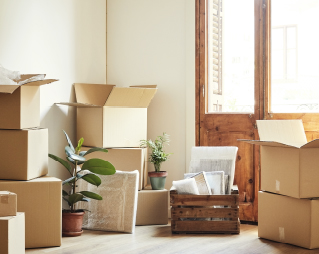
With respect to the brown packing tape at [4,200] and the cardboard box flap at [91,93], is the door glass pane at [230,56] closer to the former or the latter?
the cardboard box flap at [91,93]

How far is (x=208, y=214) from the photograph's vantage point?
3402mm

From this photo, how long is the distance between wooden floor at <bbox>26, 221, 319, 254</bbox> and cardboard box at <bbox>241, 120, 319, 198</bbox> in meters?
0.38

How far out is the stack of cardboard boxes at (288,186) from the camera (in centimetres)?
297

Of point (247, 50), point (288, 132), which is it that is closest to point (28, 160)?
point (288, 132)

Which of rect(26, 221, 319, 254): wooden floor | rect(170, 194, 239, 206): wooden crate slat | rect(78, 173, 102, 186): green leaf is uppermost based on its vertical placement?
rect(78, 173, 102, 186): green leaf

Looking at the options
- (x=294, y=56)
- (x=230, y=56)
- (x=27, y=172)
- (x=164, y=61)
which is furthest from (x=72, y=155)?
(x=294, y=56)

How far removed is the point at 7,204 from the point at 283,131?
1883mm

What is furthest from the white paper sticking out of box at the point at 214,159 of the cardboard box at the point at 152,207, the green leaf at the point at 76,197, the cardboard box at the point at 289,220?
the green leaf at the point at 76,197

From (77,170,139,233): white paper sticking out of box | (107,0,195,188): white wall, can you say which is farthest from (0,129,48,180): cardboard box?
(107,0,195,188): white wall

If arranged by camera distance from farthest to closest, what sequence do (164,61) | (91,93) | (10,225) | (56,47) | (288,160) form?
(164,61) → (91,93) → (56,47) → (288,160) → (10,225)

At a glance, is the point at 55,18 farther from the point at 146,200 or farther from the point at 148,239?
the point at 148,239

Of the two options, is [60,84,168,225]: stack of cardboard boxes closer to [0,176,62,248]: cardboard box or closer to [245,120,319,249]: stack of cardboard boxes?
[0,176,62,248]: cardboard box

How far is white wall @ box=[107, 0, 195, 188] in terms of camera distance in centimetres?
405

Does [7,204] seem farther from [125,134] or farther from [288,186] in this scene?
[288,186]
